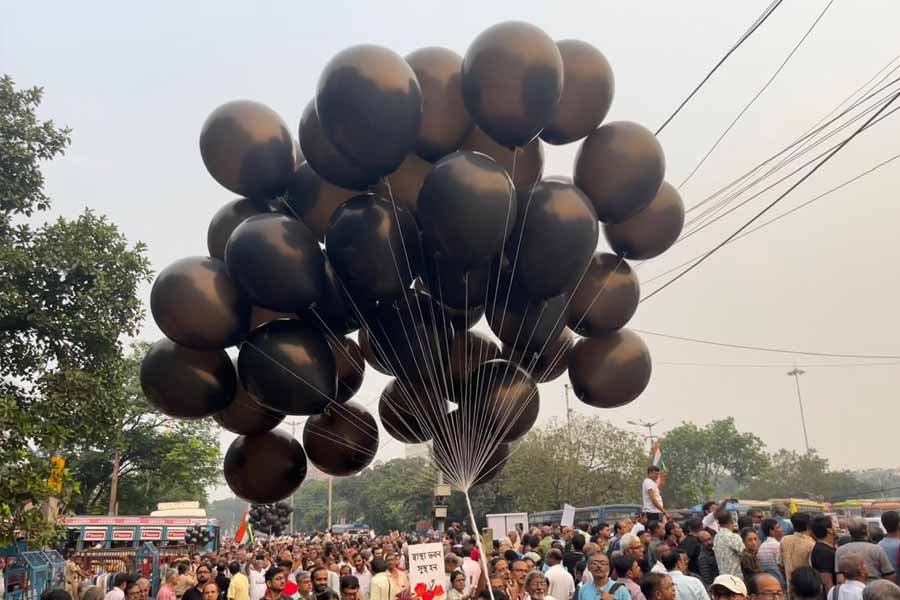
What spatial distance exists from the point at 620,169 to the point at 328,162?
7.32 ft

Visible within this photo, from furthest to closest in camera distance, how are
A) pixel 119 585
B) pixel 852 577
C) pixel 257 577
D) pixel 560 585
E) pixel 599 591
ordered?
1. pixel 257 577
2. pixel 560 585
3. pixel 119 585
4. pixel 599 591
5. pixel 852 577

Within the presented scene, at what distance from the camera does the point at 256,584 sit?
1062 centimetres

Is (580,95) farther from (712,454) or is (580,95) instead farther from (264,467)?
(712,454)

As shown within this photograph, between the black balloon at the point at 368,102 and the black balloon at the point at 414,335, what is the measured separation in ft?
4.55

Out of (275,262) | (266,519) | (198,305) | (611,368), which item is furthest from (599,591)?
(266,519)

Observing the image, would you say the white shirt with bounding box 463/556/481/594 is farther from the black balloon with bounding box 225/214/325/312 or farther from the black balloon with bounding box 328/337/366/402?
the black balloon with bounding box 225/214/325/312

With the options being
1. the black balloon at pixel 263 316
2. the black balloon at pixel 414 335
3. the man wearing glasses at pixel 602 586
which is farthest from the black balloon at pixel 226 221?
the man wearing glasses at pixel 602 586

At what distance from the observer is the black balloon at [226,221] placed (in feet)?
19.9

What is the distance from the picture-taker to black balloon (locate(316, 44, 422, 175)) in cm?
469

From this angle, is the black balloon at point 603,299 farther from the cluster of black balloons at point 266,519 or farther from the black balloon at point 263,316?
the cluster of black balloons at point 266,519

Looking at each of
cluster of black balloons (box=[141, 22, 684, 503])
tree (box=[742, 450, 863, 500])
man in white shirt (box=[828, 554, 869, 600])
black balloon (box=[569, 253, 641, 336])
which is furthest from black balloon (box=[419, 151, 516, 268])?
tree (box=[742, 450, 863, 500])

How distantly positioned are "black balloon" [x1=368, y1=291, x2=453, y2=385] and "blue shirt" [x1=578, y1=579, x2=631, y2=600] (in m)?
2.14

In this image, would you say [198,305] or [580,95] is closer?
[198,305]

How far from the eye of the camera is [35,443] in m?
10.3
